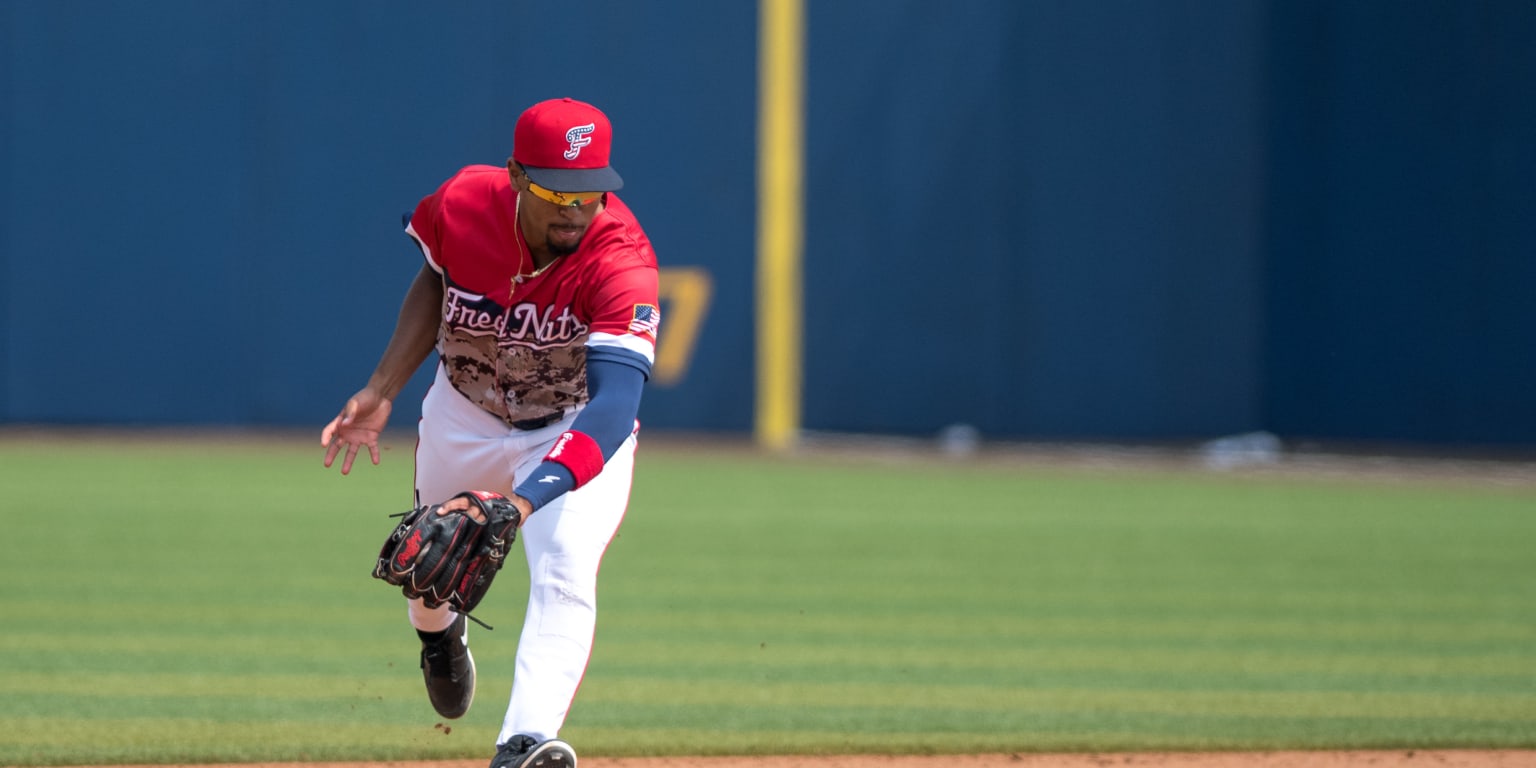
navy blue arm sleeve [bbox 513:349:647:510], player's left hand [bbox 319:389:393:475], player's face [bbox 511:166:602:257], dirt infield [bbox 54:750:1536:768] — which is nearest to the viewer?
navy blue arm sleeve [bbox 513:349:647:510]

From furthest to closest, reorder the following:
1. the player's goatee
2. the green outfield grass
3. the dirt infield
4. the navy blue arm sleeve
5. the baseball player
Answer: the green outfield grass < the dirt infield < the player's goatee < the baseball player < the navy blue arm sleeve

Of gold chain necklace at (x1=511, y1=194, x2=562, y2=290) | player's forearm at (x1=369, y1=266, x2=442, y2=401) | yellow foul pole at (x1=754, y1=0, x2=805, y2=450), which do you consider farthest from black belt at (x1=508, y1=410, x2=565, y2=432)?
yellow foul pole at (x1=754, y1=0, x2=805, y2=450)

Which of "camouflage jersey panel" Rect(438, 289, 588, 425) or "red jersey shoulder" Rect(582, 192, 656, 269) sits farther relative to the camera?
"camouflage jersey panel" Rect(438, 289, 588, 425)

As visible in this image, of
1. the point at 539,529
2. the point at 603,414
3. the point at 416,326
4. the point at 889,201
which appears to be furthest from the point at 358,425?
the point at 889,201

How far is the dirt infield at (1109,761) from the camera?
522cm

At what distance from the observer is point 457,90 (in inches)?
669

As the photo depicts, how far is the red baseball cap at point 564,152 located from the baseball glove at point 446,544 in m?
0.71

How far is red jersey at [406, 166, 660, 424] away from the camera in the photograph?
442 centimetres

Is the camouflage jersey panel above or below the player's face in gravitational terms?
below

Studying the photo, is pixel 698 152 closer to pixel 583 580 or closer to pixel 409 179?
pixel 409 179

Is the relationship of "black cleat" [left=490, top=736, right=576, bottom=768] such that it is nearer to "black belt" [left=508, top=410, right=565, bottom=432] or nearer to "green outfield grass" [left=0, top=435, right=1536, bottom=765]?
"black belt" [left=508, top=410, right=565, bottom=432]

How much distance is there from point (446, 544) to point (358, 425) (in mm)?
698

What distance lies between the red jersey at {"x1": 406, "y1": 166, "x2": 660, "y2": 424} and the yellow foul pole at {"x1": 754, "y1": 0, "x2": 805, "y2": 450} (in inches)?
477

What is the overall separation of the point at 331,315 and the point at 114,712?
11569 millimetres
